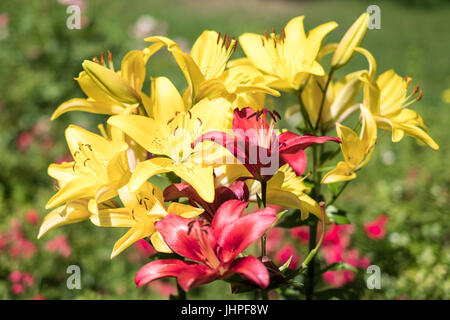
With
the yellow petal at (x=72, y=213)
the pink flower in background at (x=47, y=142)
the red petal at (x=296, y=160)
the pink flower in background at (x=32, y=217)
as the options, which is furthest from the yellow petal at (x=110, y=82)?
the pink flower in background at (x=47, y=142)

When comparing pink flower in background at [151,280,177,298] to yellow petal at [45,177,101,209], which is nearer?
yellow petal at [45,177,101,209]

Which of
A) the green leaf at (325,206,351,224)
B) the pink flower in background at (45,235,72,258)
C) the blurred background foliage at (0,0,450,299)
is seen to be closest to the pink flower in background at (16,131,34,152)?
the blurred background foliage at (0,0,450,299)

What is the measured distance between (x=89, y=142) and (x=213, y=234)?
345mm

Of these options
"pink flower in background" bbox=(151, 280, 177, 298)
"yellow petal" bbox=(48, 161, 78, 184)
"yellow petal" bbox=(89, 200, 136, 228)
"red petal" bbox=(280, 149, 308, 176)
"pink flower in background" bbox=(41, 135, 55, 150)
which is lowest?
"pink flower in background" bbox=(151, 280, 177, 298)

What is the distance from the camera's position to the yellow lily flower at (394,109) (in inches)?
36.8

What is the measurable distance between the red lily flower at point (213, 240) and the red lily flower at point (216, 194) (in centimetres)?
5

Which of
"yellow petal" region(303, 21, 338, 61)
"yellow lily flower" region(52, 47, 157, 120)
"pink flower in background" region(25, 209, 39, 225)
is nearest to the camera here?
"yellow lily flower" region(52, 47, 157, 120)

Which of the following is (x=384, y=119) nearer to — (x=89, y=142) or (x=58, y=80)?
(x=89, y=142)

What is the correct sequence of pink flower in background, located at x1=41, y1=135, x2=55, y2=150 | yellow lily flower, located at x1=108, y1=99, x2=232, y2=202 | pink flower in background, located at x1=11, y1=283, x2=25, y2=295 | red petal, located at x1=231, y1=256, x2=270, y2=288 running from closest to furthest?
red petal, located at x1=231, y1=256, x2=270, y2=288 → yellow lily flower, located at x1=108, y1=99, x2=232, y2=202 → pink flower in background, located at x1=11, y1=283, x2=25, y2=295 → pink flower in background, located at x1=41, y1=135, x2=55, y2=150

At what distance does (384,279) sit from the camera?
1.57 meters

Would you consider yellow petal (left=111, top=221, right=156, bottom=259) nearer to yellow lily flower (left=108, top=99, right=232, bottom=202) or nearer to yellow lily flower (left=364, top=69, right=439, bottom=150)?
yellow lily flower (left=108, top=99, right=232, bottom=202)

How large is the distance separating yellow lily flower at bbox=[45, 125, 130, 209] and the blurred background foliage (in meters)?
0.51

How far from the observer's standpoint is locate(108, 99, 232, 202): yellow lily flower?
0.74 m
